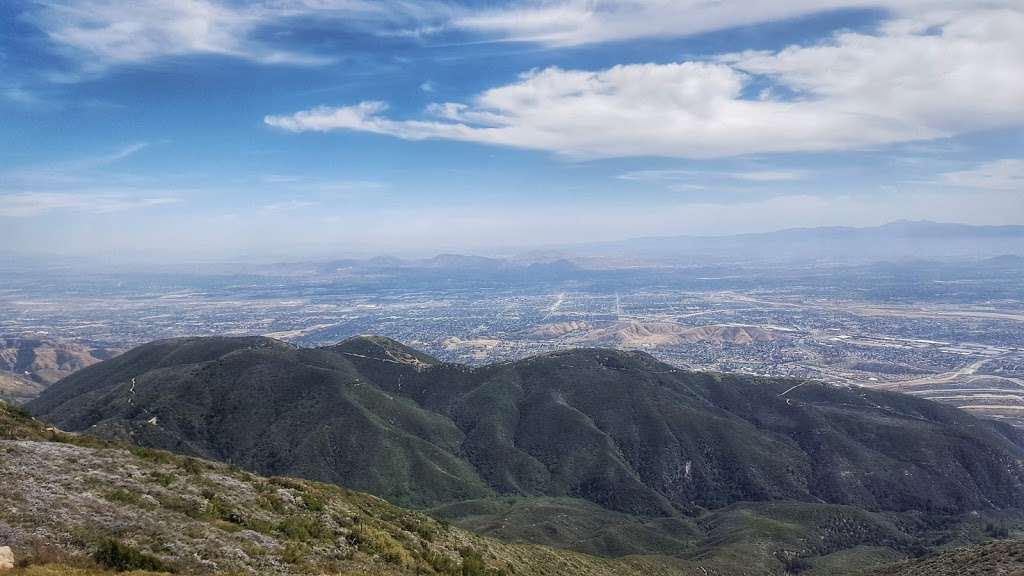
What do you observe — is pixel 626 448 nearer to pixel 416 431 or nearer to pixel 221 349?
pixel 416 431

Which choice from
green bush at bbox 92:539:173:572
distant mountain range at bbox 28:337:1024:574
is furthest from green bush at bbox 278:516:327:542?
distant mountain range at bbox 28:337:1024:574

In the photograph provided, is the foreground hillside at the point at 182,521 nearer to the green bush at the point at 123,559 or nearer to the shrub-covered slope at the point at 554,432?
the green bush at the point at 123,559

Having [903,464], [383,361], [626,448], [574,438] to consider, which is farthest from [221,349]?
[903,464]

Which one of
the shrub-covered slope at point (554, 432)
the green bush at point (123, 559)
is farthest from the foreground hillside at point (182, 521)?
the shrub-covered slope at point (554, 432)

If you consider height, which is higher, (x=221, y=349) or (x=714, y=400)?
(x=221, y=349)

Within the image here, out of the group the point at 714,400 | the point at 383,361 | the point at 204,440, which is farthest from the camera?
the point at 383,361

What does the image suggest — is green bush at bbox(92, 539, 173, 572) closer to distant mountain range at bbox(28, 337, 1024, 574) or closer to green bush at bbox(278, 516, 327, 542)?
green bush at bbox(278, 516, 327, 542)
